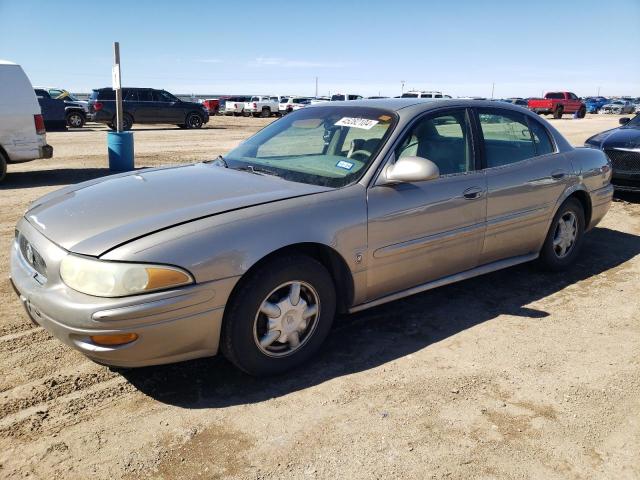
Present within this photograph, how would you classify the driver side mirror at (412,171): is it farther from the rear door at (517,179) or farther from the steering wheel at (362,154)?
the rear door at (517,179)

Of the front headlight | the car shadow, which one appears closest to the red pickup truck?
the car shadow

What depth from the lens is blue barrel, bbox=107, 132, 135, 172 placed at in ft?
Result: 34.8

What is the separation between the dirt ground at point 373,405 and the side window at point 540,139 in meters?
1.34

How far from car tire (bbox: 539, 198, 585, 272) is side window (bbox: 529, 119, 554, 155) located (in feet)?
1.69

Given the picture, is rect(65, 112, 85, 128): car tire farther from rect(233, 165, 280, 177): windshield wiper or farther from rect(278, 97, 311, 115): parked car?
rect(233, 165, 280, 177): windshield wiper

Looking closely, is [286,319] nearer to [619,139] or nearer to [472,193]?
[472,193]

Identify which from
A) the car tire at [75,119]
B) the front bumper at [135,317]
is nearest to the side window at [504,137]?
the front bumper at [135,317]

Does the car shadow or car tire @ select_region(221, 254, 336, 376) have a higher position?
car tire @ select_region(221, 254, 336, 376)

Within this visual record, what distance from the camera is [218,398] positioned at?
2.91 metres

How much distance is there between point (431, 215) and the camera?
363 centimetres

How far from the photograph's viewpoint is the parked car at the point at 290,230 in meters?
2.60

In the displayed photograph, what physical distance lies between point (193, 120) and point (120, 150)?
49.5 feet

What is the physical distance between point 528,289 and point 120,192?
10.9 feet

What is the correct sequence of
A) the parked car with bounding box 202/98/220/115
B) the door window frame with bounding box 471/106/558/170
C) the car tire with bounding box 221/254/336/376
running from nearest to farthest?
the car tire with bounding box 221/254/336/376, the door window frame with bounding box 471/106/558/170, the parked car with bounding box 202/98/220/115
